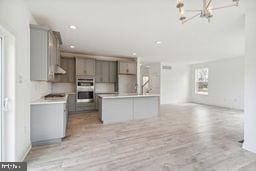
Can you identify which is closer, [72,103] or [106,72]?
[72,103]

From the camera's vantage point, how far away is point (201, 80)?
933 cm

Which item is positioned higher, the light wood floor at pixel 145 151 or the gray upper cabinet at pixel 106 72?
the gray upper cabinet at pixel 106 72

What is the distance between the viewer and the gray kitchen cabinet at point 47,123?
114 inches

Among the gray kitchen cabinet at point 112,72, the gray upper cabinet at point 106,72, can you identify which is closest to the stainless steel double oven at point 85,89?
the gray upper cabinet at point 106,72

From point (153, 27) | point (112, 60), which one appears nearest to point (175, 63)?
point (112, 60)

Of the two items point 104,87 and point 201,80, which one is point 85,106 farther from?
point 201,80

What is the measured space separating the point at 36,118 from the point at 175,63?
27.8 feet

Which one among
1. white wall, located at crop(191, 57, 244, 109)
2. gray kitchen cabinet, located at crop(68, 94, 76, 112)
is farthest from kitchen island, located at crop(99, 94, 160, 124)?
white wall, located at crop(191, 57, 244, 109)

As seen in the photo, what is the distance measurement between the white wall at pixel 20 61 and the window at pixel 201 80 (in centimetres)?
910

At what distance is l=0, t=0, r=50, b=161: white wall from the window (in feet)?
29.9

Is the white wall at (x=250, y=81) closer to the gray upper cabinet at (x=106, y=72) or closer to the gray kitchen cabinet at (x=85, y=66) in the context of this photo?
the gray upper cabinet at (x=106, y=72)

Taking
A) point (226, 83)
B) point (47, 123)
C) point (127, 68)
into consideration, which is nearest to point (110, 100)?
point (47, 123)

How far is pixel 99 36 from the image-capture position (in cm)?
417

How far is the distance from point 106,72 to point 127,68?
3.51ft
